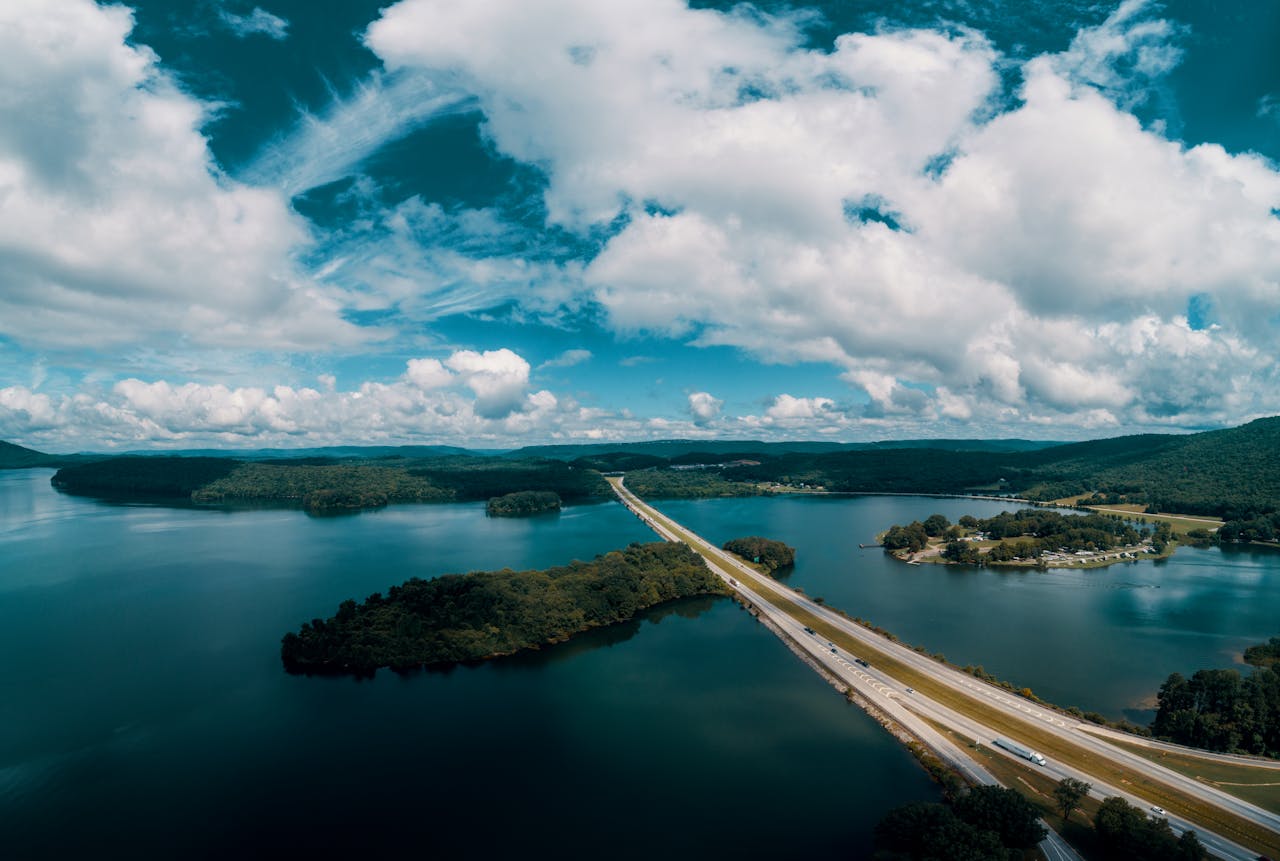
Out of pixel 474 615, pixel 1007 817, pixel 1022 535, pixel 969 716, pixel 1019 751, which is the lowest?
pixel 969 716

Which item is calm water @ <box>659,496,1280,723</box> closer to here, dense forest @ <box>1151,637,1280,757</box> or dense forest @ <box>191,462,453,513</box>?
dense forest @ <box>1151,637,1280,757</box>

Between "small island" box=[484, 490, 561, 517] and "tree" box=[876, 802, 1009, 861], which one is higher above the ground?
"small island" box=[484, 490, 561, 517]

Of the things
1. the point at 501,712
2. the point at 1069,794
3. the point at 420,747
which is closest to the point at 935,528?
the point at 1069,794

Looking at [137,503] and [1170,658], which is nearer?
[1170,658]

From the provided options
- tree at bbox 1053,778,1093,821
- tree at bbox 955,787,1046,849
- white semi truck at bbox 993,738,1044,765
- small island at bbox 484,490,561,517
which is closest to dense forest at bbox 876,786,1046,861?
tree at bbox 955,787,1046,849

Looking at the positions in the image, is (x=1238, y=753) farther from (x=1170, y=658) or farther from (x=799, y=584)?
(x=799, y=584)

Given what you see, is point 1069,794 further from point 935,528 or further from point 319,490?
point 319,490

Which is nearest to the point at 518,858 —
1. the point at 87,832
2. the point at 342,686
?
the point at 87,832
